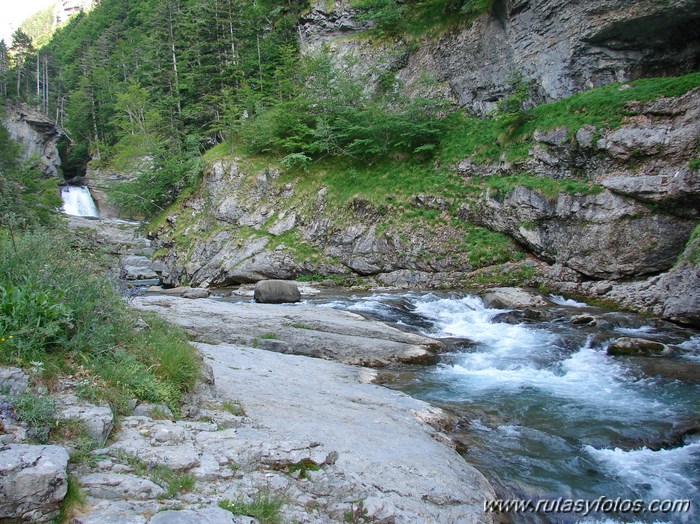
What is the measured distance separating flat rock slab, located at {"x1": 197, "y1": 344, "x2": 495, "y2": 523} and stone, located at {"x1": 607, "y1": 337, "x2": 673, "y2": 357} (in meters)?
6.42

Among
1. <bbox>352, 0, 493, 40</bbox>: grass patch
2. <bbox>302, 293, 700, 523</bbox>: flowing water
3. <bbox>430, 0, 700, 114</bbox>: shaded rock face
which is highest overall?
<bbox>352, 0, 493, 40</bbox>: grass patch

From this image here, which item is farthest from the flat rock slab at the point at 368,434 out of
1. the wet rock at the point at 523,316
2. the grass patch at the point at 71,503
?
the wet rock at the point at 523,316

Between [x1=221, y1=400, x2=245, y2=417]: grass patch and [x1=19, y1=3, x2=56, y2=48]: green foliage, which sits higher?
[x1=19, y1=3, x2=56, y2=48]: green foliage

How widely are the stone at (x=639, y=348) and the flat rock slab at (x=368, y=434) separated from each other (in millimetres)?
6419

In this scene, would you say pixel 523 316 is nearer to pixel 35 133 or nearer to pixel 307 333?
pixel 307 333

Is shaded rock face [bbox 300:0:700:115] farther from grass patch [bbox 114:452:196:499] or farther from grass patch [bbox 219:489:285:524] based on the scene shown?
grass patch [bbox 114:452:196:499]

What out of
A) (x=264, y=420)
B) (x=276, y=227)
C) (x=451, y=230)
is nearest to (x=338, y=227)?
(x=276, y=227)

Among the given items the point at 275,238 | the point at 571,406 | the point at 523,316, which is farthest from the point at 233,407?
the point at 275,238

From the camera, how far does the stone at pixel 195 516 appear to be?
305 cm

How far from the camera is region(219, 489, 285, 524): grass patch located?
339 centimetres

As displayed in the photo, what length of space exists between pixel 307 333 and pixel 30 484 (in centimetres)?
913

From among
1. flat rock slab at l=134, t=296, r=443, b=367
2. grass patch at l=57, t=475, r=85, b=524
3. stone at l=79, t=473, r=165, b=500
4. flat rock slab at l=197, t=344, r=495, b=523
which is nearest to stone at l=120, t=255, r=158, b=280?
flat rock slab at l=134, t=296, r=443, b=367

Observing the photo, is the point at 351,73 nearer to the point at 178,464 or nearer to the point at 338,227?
the point at 338,227

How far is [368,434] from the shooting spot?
5.68m
